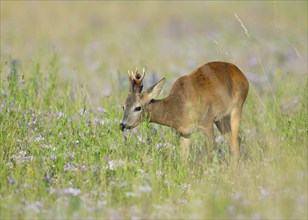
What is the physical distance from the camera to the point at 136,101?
8.48m

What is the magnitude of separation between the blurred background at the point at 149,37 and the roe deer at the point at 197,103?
236 centimetres

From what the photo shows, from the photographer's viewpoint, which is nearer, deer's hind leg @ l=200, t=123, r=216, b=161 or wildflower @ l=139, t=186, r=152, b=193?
wildflower @ l=139, t=186, r=152, b=193

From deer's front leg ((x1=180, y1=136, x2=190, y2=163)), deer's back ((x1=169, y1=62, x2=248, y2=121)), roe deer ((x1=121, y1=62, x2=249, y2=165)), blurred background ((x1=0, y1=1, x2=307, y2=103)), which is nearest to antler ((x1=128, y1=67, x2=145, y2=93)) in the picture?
roe deer ((x1=121, y1=62, x2=249, y2=165))

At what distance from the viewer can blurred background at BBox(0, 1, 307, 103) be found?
14898mm

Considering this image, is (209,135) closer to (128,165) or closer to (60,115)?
(60,115)

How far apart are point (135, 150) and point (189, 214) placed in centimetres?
141

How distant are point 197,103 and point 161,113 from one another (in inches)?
18.7

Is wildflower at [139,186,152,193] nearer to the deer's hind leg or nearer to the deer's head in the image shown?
the deer's head

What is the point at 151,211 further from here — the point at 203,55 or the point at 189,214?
the point at 203,55

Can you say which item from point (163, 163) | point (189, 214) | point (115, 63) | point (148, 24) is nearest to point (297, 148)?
point (163, 163)

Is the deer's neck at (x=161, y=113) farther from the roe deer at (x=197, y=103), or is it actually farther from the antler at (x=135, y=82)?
the antler at (x=135, y=82)

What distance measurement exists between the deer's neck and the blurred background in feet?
10.8

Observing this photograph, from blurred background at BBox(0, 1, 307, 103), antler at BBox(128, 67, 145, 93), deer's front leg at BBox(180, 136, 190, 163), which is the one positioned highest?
blurred background at BBox(0, 1, 307, 103)

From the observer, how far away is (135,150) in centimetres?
741
